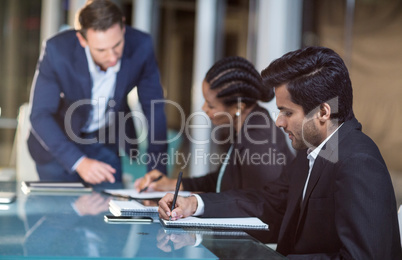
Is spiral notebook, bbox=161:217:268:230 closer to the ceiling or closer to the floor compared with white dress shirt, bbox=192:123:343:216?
closer to the floor

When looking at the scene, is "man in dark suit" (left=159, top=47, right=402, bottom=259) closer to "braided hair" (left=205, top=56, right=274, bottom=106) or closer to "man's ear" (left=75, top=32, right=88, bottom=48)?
"braided hair" (left=205, top=56, right=274, bottom=106)

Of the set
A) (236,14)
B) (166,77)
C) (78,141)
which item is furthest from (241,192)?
(166,77)

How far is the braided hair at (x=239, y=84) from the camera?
2512mm

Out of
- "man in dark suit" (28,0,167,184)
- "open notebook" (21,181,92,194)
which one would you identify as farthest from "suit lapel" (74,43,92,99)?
"open notebook" (21,181,92,194)

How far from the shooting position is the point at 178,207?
1.73m

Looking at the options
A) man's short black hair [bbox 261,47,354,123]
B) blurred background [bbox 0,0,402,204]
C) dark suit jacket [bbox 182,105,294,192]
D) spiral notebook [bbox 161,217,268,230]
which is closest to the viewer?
man's short black hair [bbox 261,47,354,123]

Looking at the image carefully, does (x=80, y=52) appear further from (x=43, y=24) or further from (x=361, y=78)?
(x=43, y=24)

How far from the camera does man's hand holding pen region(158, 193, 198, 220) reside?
5.59 feet

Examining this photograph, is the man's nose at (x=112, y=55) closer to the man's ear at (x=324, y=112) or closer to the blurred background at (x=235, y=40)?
the blurred background at (x=235, y=40)

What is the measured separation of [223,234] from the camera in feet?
5.19

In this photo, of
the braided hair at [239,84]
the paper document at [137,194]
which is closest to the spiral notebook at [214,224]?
the paper document at [137,194]

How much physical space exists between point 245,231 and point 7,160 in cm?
738

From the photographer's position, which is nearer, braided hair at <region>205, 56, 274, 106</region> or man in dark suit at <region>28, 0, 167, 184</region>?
braided hair at <region>205, 56, 274, 106</region>

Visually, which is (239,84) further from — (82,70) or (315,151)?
(82,70)
